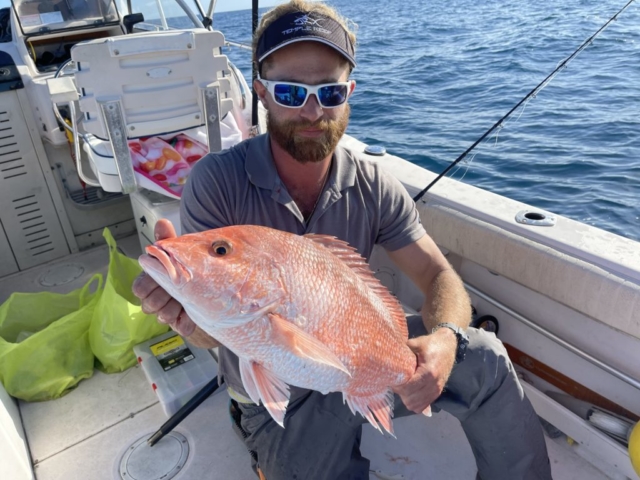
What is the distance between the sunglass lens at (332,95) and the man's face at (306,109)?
0.02 meters

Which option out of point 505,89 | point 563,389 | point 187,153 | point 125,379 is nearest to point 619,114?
point 505,89

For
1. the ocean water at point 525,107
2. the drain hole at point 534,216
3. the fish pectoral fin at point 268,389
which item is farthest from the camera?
the ocean water at point 525,107

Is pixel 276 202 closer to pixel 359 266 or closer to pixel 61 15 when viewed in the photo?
pixel 359 266

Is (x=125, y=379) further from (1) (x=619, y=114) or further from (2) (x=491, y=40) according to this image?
(2) (x=491, y=40)

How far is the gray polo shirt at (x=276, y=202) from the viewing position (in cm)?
170

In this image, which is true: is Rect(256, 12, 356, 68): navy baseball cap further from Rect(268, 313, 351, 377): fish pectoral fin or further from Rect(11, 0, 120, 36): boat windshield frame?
Rect(11, 0, 120, 36): boat windshield frame

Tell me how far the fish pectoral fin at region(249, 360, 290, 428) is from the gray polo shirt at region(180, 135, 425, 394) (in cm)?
58

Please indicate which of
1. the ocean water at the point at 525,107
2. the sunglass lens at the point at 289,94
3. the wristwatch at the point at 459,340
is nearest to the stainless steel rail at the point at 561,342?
the wristwatch at the point at 459,340

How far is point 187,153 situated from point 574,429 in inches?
92.6

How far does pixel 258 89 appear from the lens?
185 cm

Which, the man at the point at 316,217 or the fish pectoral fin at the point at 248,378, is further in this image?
the man at the point at 316,217

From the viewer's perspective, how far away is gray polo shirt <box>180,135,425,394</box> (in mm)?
1695

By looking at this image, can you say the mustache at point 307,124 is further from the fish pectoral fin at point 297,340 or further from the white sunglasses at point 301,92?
the fish pectoral fin at point 297,340

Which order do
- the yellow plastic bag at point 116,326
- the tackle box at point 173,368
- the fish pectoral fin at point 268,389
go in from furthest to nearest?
the yellow plastic bag at point 116,326, the tackle box at point 173,368, the fish pectoral fin at point 268,389
